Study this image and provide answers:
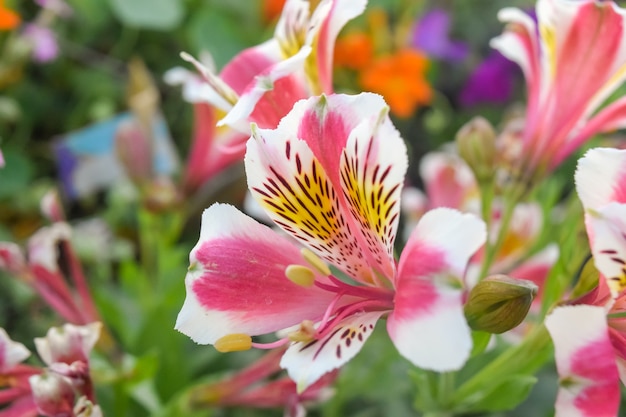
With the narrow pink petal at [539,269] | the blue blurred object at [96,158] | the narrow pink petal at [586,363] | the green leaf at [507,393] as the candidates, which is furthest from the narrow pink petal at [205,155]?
the narrow pink petal at [586,363]

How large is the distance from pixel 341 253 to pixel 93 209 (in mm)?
943

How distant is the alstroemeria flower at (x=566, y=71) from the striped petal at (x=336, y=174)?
0.82 feet

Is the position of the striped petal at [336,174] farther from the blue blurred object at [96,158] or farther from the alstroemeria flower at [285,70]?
the blue blurred object at [96,158]

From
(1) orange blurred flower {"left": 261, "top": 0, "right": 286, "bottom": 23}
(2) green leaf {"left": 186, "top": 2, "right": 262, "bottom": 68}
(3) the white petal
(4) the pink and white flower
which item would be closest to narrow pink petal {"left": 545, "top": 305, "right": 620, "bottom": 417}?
(4) the pink and white flower

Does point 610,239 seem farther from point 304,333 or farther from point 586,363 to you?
point 304,333

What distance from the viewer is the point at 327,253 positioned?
46 cm

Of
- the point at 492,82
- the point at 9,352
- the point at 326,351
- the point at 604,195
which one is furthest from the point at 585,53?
the point at 492,82

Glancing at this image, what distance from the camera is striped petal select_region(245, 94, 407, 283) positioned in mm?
391

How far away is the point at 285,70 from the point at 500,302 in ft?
0.65

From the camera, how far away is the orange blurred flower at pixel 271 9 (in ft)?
4.39

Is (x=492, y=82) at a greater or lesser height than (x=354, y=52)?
lesser

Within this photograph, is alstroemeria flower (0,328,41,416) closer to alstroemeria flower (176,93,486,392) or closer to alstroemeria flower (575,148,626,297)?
alstroemeria flower (176,93,486,392)

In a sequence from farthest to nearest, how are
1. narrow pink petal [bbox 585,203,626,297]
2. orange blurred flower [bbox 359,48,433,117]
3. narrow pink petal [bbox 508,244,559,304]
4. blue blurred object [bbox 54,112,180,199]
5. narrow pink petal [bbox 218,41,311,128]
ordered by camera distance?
orange blurred flower [bbox 359,48,433,117] → blue blurred object [bbox 54,112,180,199] → narrow pink petal [bbox 508,244,559,304] → narrow pink petal [bbox 218,41,311,128] → narrow pink petal [bbox 585,203,626,297]

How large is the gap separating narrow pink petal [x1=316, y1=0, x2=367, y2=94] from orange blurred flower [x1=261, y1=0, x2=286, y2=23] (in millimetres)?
869
